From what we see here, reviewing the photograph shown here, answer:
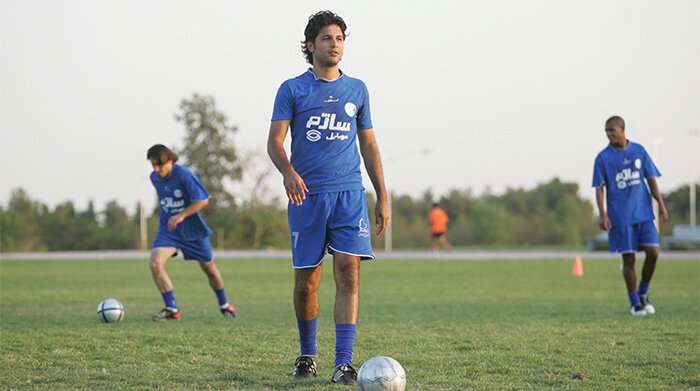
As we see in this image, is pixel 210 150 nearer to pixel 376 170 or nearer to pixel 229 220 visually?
pixel 229 220

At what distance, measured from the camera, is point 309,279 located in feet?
22.0

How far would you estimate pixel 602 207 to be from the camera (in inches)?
458

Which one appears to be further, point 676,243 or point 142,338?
point 676,243

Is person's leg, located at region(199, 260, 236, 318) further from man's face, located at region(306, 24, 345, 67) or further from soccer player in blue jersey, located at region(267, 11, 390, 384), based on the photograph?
man's face, located at region(306, 24, 345, 67)

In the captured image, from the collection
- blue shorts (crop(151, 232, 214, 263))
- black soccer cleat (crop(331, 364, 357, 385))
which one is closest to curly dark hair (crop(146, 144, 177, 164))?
blue shorts (crop(151, 232, 214, 263))

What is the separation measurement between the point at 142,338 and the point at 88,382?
2659 mm

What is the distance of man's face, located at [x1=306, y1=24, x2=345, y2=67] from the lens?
6.52 m

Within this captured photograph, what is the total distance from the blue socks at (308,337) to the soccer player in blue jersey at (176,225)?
4.78 metres

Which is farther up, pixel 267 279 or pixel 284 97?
pixel 284 97

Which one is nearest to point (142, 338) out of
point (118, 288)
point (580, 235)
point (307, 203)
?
point (307, 203)

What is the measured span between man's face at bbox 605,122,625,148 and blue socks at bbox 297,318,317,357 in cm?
618

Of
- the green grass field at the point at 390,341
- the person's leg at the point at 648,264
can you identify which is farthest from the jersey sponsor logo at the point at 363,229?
the person's leg at the point at 648,264

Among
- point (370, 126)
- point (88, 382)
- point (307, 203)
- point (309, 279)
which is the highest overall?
point (370, 126)

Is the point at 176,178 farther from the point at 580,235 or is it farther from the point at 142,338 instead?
the point at 580,235
